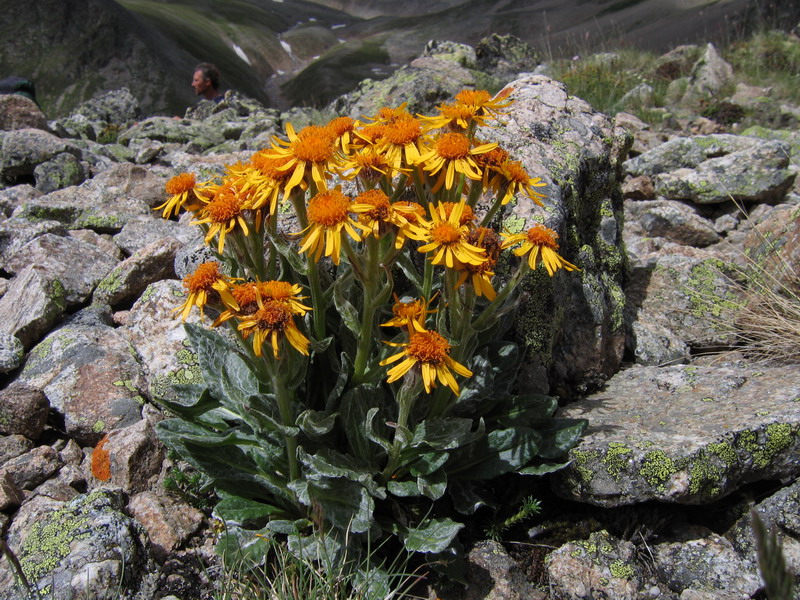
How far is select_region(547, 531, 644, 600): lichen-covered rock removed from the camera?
315 centimetres

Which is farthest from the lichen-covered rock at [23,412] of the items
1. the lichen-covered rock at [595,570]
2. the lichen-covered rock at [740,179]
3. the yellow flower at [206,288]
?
the lichen-covered rock at [740,179]

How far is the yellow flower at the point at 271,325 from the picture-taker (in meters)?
2.55

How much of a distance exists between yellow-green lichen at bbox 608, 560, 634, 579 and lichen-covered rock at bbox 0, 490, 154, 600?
2.41m

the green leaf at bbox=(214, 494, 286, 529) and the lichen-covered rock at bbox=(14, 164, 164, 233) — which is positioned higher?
the lichen-covered rock at bbox=(14, 164, 164, 233)

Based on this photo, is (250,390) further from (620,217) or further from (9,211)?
(9,211)

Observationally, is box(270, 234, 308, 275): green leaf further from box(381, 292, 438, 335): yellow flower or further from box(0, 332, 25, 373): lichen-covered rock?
box(0, 332, 25, 373): lichen-covered rock

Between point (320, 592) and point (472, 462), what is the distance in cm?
106

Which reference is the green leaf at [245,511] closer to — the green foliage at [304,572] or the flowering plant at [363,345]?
→ the flowering plant at [363,345]

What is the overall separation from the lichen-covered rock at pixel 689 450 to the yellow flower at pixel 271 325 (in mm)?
1825

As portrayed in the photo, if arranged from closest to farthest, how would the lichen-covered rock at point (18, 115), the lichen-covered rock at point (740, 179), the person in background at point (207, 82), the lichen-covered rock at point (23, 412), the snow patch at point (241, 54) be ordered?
1. the lichen-covered rock at point (23, 412)
2. the lichen-covered rock at point (740, 179)
3. the lichen-covered rock at point (18, 115)
4. the person in background at point (207, 82)
5. the snow patch at point (241, 54)

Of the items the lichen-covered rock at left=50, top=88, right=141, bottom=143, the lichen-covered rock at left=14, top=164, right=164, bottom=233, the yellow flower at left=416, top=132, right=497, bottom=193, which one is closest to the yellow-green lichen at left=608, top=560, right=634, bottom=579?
the yellow flower at left=416, top=132, right=497, bottom=193

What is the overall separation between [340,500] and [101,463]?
169 cm

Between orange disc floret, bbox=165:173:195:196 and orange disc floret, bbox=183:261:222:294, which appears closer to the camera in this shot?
orange disc floret, bbox=183:261:222:294

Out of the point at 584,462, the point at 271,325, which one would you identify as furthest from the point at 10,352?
the point at 584,462
